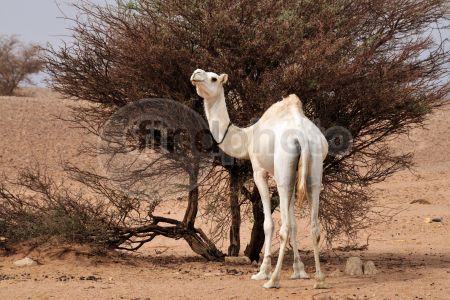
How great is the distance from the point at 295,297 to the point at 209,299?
2.86 ft

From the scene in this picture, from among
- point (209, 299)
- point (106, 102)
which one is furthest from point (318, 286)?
point (106, 102)

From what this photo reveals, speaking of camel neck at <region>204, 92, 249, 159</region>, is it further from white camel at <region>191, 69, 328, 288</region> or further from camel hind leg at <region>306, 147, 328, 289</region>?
camel hind leg at <region>306, 147, 328, 289</region>

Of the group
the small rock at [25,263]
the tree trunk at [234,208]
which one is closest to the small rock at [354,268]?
the tree trunk at [234,208]

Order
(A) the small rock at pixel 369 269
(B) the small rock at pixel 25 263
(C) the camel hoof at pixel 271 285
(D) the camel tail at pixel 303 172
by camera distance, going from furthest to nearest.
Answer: (B) the small rock at pixel 25 263 → (A) the small rock at pixel 369 269 → (C) the camel hoof at pixel 271 285 → (D) the camel tail at pixel 303 172

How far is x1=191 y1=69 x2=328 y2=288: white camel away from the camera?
865cm

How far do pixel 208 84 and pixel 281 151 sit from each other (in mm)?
1239

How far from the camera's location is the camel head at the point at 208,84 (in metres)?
9.20

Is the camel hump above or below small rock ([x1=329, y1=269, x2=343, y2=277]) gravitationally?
above

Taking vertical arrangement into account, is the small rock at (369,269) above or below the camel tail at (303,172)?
below

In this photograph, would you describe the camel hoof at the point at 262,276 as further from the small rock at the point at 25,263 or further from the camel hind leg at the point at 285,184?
the small rock at the point at 25,263

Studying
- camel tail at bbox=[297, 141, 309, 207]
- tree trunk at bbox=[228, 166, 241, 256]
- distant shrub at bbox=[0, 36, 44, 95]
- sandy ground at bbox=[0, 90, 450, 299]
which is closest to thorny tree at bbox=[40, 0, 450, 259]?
tree trunk at bbox=[228, 166, 241, 256]

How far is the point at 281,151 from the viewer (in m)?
8.77

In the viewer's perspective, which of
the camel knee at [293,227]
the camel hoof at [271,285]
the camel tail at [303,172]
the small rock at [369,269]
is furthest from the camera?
the small rock at [369,269]

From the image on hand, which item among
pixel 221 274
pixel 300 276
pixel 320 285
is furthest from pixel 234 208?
pixel 320 285
